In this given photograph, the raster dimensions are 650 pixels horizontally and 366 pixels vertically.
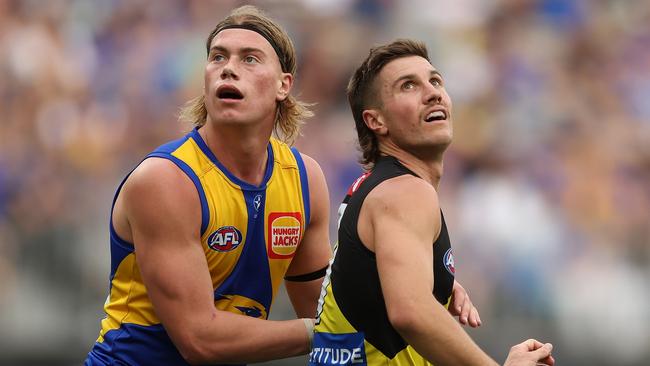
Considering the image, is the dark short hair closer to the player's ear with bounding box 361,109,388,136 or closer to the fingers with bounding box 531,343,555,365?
the player's ear with bounding box 361,109,388,136

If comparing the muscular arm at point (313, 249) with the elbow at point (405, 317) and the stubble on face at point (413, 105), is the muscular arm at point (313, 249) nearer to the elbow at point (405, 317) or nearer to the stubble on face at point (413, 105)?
the stubble on face at point (413, 105)

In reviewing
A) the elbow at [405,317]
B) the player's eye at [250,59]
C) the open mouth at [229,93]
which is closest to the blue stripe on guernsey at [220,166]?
the open mouth at [229,93]

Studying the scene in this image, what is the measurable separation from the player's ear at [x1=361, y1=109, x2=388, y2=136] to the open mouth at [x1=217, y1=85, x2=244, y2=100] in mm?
740

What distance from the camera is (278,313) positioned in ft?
27.7

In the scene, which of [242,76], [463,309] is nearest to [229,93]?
[242,76]

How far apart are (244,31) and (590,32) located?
585 cm

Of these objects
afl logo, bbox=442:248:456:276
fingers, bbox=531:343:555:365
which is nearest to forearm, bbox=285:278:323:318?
afl logo, bbox=442:248:456:276

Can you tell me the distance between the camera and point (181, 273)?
4.98 meters

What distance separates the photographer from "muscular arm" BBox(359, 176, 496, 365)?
4180 mm

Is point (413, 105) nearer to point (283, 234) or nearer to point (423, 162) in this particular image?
point (423, 162)

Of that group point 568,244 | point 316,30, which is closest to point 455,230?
point 568,244

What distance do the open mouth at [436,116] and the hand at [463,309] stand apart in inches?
30.7

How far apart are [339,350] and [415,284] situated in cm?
61

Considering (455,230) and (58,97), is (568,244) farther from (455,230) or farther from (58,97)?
(58,97)
